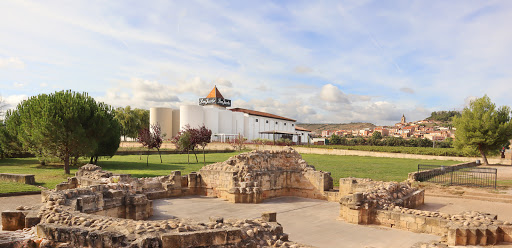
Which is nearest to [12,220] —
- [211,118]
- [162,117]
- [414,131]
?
[211,118]

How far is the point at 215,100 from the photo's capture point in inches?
3051

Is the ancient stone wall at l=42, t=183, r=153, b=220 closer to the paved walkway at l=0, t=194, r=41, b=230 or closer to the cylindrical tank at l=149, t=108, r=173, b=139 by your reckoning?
the paved walkway at l=0, t=194, r=41, b=230

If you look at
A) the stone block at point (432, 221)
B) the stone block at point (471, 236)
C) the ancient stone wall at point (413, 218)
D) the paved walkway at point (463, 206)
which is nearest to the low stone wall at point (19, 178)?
the ancient stone wall at point (413, 218)

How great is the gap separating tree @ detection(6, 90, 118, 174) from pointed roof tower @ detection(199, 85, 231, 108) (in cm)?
5429

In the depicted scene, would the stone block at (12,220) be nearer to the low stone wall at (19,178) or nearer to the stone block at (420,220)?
Answer: the low stone wall at (19,178)

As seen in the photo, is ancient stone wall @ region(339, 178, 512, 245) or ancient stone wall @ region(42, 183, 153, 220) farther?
ancient stone wall @ region(42, 183, 153, 220)

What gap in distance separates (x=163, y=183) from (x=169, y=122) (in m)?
56.4

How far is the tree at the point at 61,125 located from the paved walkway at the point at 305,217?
34.4ft

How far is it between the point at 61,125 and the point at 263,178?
534 inches

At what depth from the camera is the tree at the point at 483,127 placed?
1245 inches

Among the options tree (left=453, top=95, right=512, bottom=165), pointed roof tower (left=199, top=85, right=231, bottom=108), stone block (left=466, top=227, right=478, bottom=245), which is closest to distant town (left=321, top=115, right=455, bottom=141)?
pointed roof tower (left=199, top=85, right=231, bottom=108)

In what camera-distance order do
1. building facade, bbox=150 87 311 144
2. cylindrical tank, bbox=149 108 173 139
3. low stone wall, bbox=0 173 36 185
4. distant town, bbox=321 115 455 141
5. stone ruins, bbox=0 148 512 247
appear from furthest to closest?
distant town, bbox=321 115 455 141, cylindrical tank, bbox=149 108 173 139, building facade, bbox=150 87 311 144, low stone wall, bbox=0 173 36 185, stone ruins, bbox=0 148 512 247

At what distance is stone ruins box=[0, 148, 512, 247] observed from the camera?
627 cm

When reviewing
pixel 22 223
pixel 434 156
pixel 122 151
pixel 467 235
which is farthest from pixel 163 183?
pixel 434 156
